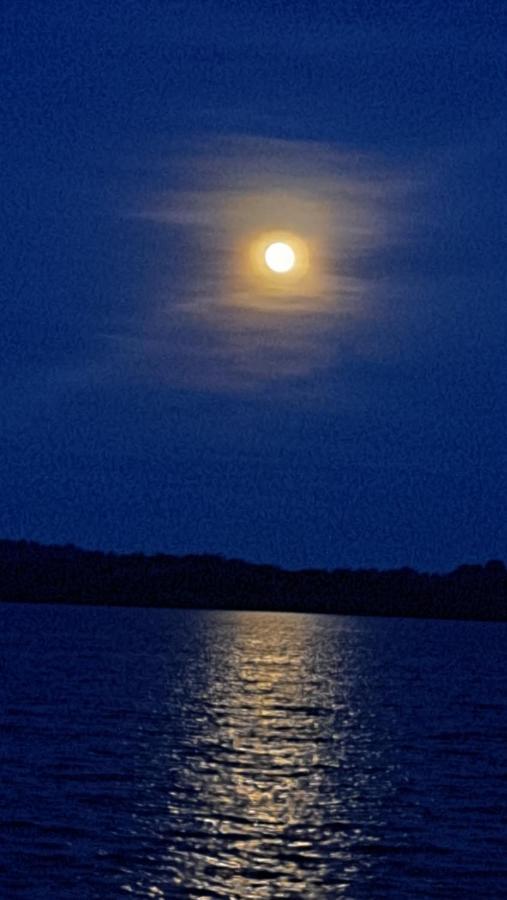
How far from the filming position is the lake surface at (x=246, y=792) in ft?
113

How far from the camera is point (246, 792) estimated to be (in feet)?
158

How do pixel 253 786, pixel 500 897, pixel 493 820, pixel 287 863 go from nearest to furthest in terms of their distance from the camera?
pixel 500 897 → pixel 287 863 → pixel 493 820 → pixel 253 786

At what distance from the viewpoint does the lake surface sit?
113 feet

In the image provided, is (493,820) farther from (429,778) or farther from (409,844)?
(429,778)

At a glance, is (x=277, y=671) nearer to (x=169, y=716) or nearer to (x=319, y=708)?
(x=319, y=708)

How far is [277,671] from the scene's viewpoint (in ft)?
431

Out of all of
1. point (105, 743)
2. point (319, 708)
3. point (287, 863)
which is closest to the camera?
point (287, 863)

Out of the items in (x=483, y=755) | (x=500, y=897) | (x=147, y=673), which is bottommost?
(x=500, y=897)

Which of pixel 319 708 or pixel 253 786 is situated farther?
pixel 319 708

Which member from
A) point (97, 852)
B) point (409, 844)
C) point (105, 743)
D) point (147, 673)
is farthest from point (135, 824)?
point (147, 673)

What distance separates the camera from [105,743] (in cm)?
6028

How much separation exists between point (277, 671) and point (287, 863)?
314ft

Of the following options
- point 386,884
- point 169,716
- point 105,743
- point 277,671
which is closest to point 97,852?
point 386,884

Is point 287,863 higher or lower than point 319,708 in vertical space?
lower
